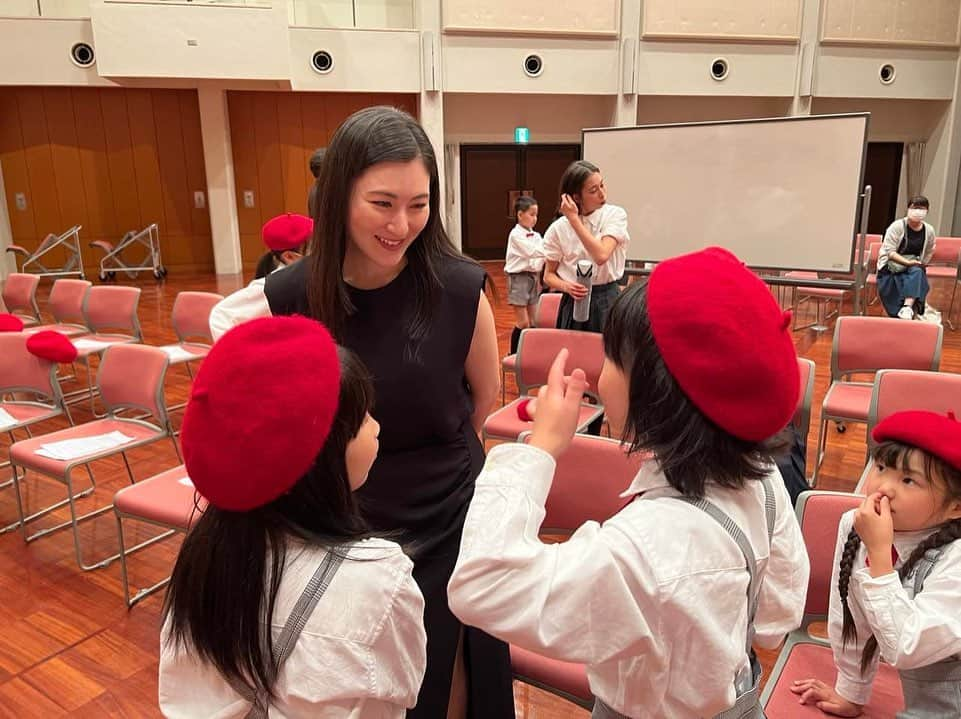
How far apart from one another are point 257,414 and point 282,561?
22 cm

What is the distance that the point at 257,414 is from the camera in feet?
2.96

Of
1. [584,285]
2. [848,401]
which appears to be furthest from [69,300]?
[848,401]

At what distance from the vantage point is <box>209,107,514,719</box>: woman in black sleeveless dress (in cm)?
127

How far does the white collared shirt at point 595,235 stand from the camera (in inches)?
139

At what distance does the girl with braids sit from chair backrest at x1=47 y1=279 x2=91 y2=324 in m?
5.67

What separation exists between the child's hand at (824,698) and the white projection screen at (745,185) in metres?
3.97

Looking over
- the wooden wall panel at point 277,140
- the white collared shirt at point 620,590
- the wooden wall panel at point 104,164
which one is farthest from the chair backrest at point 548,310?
the wooden wall panel at point 104,164

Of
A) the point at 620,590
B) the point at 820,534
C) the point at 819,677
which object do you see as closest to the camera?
the point at 620,590

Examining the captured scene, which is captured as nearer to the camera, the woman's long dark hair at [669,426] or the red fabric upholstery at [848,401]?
the woman's long dark hair at [669,426]

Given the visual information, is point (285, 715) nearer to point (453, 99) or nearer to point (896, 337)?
point (896, 337)

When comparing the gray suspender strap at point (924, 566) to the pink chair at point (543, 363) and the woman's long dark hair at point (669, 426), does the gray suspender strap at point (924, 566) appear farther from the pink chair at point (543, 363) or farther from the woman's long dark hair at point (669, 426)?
the pink chair at point (543, 363)

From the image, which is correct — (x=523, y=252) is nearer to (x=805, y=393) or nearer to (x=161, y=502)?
(x=805, y=393)

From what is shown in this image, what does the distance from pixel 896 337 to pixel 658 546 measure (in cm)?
327

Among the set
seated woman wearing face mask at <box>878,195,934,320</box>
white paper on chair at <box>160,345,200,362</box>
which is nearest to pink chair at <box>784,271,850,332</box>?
seated woman wearing face mask at <box>878,195,934,320</box>
